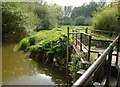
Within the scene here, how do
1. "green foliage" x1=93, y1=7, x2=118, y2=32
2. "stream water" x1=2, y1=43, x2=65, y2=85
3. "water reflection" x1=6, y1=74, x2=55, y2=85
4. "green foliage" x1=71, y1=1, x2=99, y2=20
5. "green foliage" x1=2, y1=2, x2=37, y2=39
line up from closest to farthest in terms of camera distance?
"water reflection" x1=6, y1=74, x2=55, y2=85, "stream water" x1=2, y1=43, x2=65, y2=85, "green foliage" x1=93, y1=7, x2=118, y2=32, "green foliage" x1=2, y1=2, x2=37, y2=39, "green foliage" x1=71, y1=1, x2=99, y2=20

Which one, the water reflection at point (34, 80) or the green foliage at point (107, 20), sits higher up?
the green foliage at point (107, 20)

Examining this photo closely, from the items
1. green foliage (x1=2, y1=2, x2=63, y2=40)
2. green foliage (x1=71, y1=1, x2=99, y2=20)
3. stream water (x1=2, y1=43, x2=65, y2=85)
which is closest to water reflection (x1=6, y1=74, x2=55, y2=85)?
stream water (x1=2, y1=43, x2=65, y2=85)

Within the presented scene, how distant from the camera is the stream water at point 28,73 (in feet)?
21.8

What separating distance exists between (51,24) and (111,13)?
11.0 metres

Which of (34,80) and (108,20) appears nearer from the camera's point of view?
(34,80)

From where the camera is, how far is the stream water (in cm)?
663

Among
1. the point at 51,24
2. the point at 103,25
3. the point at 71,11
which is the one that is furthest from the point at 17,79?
the point at 71,11

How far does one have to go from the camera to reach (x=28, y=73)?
7559mm

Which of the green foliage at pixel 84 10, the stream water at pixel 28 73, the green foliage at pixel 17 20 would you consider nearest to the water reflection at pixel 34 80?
the stream water at pixel 28 73

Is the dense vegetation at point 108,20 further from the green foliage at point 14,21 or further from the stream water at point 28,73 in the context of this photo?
the green foliage at point 14,21

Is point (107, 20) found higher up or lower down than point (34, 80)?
higher up

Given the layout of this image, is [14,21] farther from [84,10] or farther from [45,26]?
[84,10]

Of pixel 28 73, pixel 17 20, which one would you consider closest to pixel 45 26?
pixel 17 20

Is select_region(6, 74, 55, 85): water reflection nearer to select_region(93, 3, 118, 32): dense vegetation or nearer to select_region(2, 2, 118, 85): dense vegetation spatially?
select_region(2, 2, 118, 85): dense vegetation
